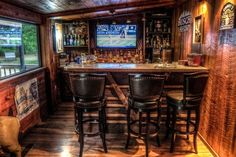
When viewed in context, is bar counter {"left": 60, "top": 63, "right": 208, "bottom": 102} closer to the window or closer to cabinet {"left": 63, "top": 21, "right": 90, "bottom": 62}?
the window

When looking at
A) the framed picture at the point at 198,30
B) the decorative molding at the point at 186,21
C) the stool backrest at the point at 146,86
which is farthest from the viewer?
the decorative molding at the point at 186,21

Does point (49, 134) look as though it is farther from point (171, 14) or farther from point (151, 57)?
point (171, 14)

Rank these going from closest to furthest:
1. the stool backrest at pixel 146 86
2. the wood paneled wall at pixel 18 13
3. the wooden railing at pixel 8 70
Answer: the stool backrest at pixel 146 86 → the wood paneled wall at pixel 18 13 → the wooden railing at pixel 8 70

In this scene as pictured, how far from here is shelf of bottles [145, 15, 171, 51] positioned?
5.67 meters

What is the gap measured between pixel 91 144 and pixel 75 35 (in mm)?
3600

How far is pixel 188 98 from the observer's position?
2.87 metres

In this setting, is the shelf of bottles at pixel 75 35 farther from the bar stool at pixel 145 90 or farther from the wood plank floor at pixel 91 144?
the bar stool at pixel 145 90

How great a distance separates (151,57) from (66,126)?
308cm

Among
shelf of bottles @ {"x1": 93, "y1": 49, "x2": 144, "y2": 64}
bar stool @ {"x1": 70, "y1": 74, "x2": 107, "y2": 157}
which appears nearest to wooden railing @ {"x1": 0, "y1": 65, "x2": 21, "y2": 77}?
bar stool @ {"x1": 70, "y1": 74, "x2": 107, "y2": 157}

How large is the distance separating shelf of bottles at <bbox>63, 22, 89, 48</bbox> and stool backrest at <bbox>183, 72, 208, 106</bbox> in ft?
12.6

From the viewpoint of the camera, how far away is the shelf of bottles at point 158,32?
18.6 feet

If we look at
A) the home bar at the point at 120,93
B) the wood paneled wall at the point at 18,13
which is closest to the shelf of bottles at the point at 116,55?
the home bar at the point at 120,93

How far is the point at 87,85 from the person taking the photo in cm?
271

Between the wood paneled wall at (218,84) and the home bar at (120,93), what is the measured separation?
12mm
